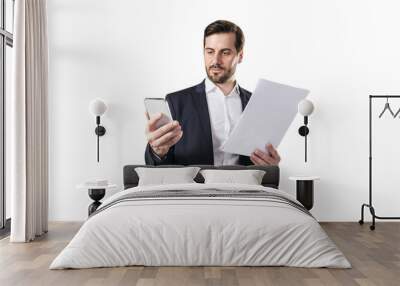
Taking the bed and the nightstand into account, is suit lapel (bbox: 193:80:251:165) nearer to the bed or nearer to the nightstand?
the nightstand

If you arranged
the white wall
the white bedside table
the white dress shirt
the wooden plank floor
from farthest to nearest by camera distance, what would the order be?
the white wall
the white dress shirt
the white bedside table
the wooden plank floor

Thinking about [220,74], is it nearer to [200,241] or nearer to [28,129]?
[28,129]

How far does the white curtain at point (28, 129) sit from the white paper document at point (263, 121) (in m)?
2.30

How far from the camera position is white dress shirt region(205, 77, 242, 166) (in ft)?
23.0

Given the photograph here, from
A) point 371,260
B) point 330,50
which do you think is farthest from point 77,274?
point 330,50

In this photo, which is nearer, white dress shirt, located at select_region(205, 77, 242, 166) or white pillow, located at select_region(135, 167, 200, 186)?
white pillow, located at select_region(135, 167, 200, 186)

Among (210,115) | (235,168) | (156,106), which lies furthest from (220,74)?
(235,168)

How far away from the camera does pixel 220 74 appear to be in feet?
23.4

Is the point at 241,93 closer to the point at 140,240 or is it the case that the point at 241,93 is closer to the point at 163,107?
the point at 163,107

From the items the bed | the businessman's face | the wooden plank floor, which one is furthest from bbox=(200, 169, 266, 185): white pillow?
the bed

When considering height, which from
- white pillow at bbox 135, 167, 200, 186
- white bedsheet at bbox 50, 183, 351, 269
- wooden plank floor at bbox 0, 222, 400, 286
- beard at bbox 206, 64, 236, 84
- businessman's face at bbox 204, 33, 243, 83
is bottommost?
wooden plank floor at bbox 0, 222, 400, 286

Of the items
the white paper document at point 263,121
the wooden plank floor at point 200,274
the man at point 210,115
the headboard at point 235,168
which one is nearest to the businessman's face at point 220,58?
the man at point 210,115

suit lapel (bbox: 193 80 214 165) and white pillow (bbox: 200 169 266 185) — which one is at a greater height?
suit lapel (bbox: 193 80 214 165)

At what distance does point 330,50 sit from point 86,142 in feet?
11.1
